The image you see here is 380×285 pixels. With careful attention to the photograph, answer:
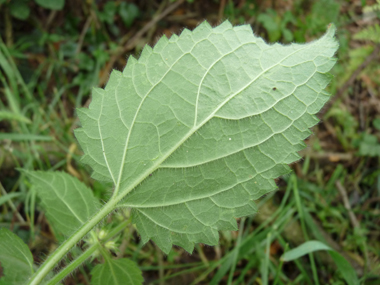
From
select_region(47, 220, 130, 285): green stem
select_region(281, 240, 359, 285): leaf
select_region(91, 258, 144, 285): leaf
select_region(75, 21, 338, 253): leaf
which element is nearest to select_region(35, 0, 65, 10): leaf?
select_region(75, 21, 338, 253): leaf

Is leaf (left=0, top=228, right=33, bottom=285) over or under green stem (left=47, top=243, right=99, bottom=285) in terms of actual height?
over

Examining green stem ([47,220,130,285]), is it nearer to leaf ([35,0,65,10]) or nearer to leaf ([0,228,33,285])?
leaf ([0,228,33,285])

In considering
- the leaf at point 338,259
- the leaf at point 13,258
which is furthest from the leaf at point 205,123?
the leaf at point 338,259

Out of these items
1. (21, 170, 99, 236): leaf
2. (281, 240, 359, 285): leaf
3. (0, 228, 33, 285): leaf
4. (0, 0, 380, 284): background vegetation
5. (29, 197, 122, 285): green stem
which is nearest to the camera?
(29, 197, 122, 285): green stem

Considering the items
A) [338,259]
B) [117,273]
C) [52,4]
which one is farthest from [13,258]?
[52,4]

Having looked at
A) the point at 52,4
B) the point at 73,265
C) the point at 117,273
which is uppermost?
the point at 52,4

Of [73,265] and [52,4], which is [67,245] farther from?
[52,4]
